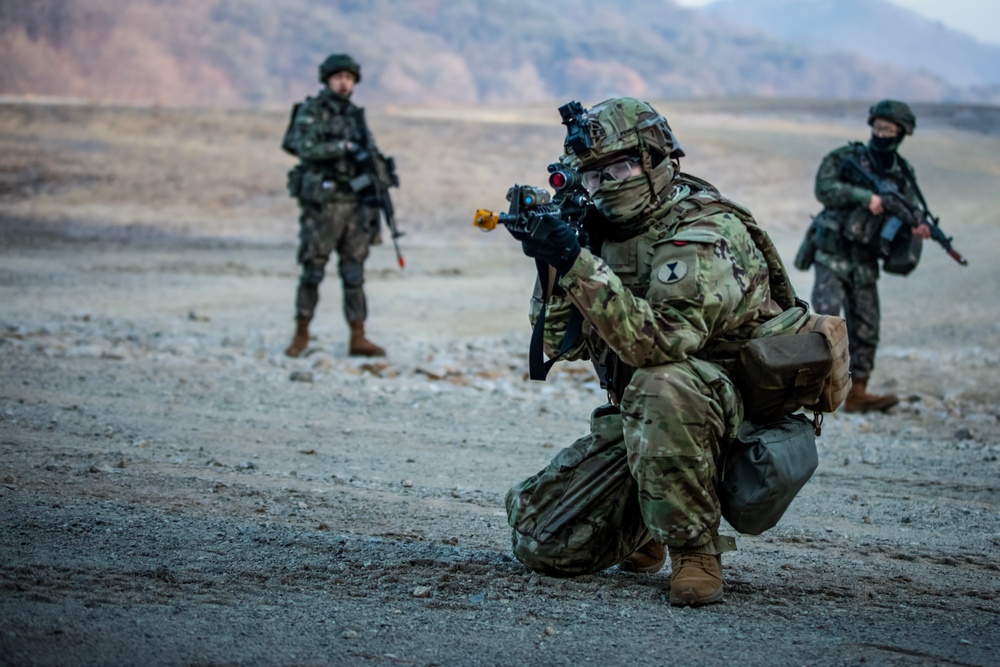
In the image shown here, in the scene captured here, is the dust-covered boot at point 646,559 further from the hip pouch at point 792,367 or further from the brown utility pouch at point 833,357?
the brown utility pouch at point 833,357

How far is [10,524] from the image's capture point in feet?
14.0

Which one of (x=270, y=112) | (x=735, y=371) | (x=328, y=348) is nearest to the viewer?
(x=735, y=371)

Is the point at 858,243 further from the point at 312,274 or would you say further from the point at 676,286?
the point at 676,286

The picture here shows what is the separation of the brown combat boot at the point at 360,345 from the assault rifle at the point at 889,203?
367 centimetres

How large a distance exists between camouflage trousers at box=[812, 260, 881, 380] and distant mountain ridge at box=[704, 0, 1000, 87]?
470 ft

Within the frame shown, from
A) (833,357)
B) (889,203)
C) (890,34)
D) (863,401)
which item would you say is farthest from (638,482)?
(890,34)

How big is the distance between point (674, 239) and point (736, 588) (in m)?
1.22

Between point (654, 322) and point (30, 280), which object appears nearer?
point (654, 322)

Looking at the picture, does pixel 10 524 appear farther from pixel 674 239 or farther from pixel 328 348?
pixel 328 348

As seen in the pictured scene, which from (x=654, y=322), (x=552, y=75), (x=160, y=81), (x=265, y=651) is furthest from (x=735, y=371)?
(x=552, y=75)

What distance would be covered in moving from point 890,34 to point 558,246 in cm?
16050

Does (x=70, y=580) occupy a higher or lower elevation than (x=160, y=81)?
lower

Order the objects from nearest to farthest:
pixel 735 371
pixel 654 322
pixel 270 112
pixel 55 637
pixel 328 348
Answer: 1. pixel 55 637
2. pixel 654 322
3. pixel 735 371
4. pixel 328 348
5. pixel 270 112

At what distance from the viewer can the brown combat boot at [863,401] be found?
7922 millimetres
